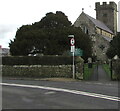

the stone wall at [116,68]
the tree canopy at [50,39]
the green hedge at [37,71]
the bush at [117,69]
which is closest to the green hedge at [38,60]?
the green hedge at [37,71]

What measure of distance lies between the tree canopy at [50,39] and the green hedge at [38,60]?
16920mm

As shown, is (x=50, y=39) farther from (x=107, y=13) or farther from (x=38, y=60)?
(x=107, y=13)

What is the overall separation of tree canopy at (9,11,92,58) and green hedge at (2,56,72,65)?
55.5 ft

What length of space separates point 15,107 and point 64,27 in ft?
123

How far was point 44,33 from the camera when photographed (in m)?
42.9

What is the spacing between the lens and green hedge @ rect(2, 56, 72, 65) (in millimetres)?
23094

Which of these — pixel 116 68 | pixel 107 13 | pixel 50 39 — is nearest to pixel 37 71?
pixel 116 68

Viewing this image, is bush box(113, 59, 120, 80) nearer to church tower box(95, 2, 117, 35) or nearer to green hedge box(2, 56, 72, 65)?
green hedge box(2, 56, 72, 65)

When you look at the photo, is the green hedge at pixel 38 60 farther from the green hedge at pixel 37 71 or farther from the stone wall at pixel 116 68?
the stone wall at pixel 116 68

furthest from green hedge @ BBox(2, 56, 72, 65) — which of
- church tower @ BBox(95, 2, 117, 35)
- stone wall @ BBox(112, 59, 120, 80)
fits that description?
church tower @ BBox(95, 2, 117, 35)

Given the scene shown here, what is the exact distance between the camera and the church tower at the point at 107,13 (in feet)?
346

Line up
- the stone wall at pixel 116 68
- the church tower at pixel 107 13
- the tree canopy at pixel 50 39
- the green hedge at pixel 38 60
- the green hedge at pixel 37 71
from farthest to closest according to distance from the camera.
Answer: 1. the church tower at pixel 107 13
2. the tree canopy at pixel 50 39
3. the green hedge at pixel 38 60
4. the green hedge at pixel 37 71
5. the stone wall at pixel 116 68

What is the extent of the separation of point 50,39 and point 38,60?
65.1ft

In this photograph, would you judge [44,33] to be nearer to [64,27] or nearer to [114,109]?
[64,27]
